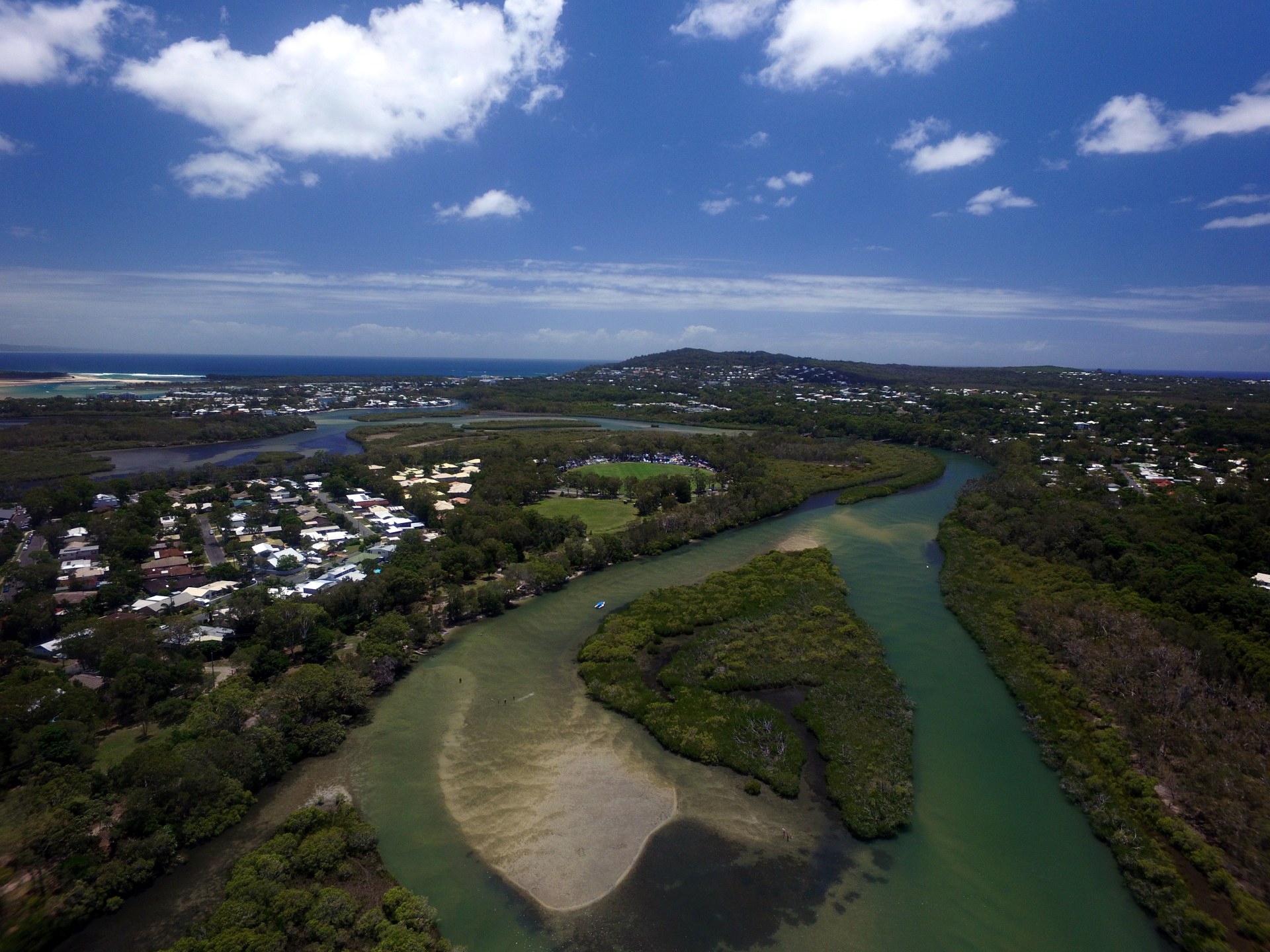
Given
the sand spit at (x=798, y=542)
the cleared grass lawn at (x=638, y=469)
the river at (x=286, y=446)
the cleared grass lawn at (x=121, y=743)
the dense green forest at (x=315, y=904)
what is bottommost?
the dense green forest at (x=315, y=904)

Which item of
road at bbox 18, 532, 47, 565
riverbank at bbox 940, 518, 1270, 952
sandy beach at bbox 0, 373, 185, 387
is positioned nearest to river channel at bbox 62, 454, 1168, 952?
riverbank at bbox 940, 518, 1270, 952

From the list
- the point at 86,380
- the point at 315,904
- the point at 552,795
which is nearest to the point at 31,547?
the point at 315,904

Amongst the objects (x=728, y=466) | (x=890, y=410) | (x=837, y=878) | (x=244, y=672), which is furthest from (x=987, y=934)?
(x=890, y=410)

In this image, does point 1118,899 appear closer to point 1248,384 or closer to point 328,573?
point 328,573

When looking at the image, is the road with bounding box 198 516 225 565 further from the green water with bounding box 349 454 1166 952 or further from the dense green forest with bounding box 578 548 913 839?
the dense green forest with bounding box 578 548 913 839

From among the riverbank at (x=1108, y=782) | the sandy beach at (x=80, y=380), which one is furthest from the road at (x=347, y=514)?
the sandy beach at (x=80, y=380)

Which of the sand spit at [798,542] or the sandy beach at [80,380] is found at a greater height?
the sandy beach at [80,380]

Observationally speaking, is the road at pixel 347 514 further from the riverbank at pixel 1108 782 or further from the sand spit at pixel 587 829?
the riverbank at pixel 1108 782
